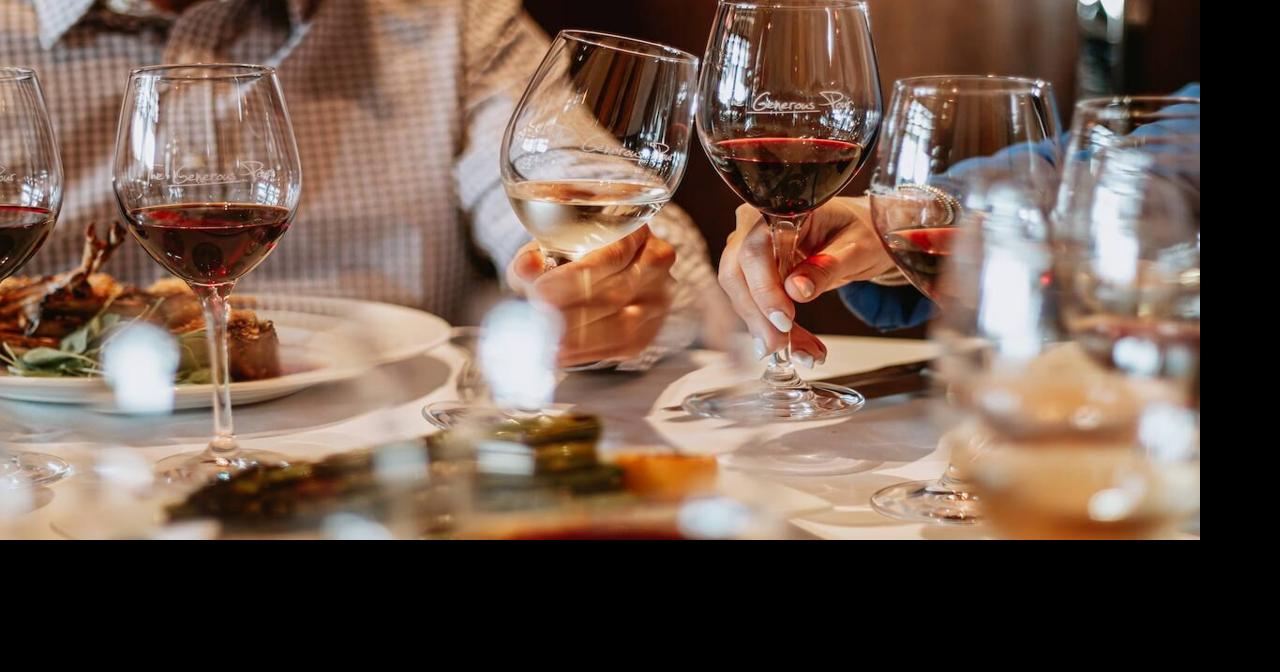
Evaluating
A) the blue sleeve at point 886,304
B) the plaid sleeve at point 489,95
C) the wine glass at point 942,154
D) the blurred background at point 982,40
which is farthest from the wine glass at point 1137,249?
the blurred background at point 982,40

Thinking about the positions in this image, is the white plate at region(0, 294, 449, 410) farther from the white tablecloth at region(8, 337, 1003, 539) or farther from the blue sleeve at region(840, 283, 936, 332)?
the blue sleeve at region(840, 283, 936, 332)

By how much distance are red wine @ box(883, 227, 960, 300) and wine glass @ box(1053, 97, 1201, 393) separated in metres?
0.14

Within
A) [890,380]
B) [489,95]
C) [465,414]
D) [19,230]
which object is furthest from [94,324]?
[489,95]

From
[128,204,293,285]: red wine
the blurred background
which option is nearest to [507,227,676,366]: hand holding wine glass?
[128,204,293,285]: red wine

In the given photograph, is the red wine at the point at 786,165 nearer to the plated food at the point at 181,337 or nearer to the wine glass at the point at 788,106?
the wine glass at the point at 788,106

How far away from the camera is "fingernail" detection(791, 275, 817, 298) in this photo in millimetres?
773

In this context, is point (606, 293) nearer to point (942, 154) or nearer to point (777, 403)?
point (777, 403)

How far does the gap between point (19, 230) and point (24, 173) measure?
0.03 meters

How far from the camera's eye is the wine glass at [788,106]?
71cm

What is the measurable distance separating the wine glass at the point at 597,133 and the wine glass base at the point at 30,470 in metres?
0.20

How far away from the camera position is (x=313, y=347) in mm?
822
